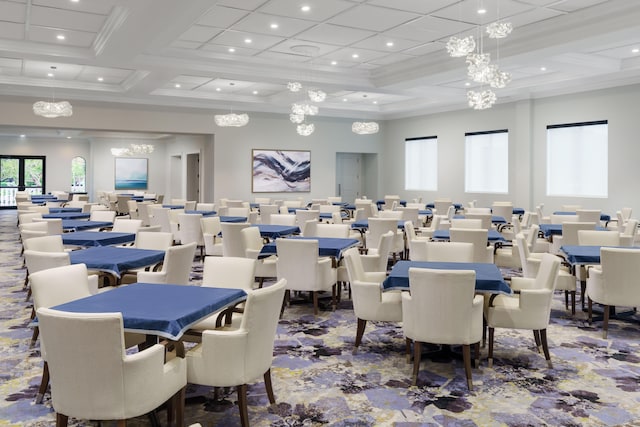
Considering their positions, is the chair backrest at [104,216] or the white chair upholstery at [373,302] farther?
the chair backrest at [104,216]

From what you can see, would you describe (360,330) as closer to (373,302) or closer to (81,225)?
(373,302)

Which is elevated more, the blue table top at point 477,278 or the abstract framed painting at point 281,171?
the abstract framed painting at point 281,171

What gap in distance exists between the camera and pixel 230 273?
4.53 metres

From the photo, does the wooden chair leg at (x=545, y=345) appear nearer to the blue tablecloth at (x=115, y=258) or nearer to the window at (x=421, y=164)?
the blue tablecloth at (x=115, y=258)

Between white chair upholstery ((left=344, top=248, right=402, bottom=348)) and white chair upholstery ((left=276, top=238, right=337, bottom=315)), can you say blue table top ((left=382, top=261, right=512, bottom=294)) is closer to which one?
white chair upholstery ((left=344, top=248, right=402, bottom=348))

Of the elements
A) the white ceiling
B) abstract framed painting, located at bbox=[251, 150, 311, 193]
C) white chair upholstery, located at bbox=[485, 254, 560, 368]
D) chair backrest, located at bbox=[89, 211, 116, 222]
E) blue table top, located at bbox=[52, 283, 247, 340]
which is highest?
the white ceiling

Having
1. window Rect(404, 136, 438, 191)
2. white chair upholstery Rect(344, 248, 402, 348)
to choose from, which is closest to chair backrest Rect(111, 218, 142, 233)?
white chair upholstery Rect(344, 248, 402, 348)

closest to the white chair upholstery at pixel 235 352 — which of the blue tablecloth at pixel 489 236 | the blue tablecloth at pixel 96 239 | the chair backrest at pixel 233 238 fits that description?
the blue tablecloth at pixel 96 239

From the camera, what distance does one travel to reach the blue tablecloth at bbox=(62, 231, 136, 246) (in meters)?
6.86

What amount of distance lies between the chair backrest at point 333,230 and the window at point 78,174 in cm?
2246

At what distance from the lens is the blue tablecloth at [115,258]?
528 cm

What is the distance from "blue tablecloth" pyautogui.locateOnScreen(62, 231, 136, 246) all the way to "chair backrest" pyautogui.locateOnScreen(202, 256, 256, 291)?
113 inches

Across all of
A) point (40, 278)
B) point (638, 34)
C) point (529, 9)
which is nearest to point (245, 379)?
point (40, 278)

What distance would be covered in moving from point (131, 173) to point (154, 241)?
21825 millimetres
